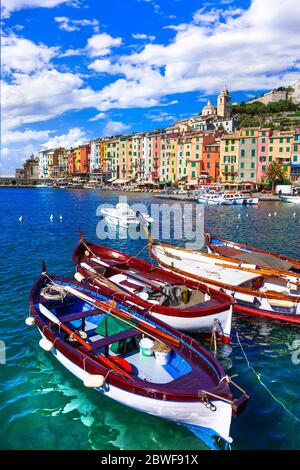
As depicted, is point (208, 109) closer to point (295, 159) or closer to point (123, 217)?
point (295, 159)

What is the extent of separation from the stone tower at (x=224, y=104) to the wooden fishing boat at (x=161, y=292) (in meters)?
134

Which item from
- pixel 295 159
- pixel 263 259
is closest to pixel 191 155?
pixel 295 159

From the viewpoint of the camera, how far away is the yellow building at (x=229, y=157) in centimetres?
8906

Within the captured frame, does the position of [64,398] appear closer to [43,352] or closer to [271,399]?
[43,352]

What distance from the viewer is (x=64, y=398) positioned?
982 centimetres

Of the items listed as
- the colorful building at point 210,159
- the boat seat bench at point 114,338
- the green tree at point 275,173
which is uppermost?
the colorful building at point 210,159

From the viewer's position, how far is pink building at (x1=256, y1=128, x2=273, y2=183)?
278 ft

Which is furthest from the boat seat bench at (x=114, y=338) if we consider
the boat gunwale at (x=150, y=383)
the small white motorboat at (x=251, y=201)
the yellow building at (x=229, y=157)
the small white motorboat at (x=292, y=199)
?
the yellow building at (x=229, y=157)

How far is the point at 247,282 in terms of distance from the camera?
16.3 meters

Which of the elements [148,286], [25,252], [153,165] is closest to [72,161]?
[153,165]

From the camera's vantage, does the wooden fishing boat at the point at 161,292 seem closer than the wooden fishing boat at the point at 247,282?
Yes

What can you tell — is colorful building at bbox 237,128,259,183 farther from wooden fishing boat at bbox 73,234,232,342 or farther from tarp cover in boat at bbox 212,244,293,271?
wooden fishing boat at bbox 73,234,232,342

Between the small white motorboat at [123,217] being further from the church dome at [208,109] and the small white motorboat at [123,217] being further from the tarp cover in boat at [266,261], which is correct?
the church dome at [208,109]
